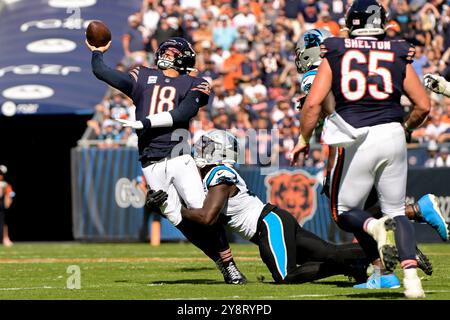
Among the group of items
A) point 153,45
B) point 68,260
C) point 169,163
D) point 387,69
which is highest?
point 153,45

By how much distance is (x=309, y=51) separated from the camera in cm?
973

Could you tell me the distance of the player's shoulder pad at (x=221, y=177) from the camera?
351 inches

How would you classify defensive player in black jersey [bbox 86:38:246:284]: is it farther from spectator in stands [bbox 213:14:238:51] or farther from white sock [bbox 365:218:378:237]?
spectator in stands [bbox 213:14:238:51]

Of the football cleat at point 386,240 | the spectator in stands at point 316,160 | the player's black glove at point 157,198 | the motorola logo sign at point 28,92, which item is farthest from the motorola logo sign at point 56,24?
the football cleat at point 386,240

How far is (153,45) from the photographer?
2167 centimetres

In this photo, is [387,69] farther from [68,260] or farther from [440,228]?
[68,260]

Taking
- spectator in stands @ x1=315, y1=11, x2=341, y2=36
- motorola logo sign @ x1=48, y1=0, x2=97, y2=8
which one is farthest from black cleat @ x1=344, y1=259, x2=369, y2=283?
motorola logo sign @ x1=48, y1=0, x2=97, y2=8

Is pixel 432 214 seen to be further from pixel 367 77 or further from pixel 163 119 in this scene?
pixel 163 119

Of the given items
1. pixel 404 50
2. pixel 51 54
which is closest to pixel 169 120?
pixel 404 50

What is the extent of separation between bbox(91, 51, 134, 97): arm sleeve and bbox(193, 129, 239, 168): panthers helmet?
32.9 inches

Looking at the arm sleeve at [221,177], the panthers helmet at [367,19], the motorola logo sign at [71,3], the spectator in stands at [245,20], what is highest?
the motorola logo sign at [71,3]

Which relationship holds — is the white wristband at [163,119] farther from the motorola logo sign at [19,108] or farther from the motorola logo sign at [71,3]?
the motorola logo sign at [71,3]

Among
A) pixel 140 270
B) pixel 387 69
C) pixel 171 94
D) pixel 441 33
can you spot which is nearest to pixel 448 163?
pixel 441 33
